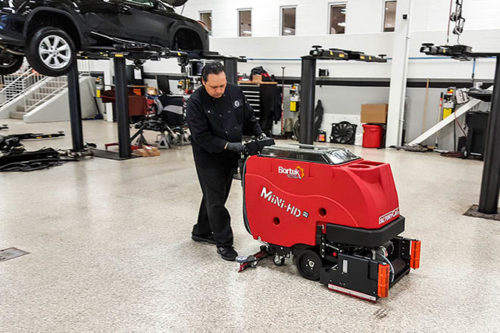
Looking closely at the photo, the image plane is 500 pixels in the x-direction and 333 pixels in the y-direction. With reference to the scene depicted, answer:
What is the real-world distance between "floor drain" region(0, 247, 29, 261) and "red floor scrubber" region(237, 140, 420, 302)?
1776 millimetres

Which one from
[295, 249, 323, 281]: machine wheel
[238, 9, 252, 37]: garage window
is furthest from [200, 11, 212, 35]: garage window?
[295, 249, 323, 281]: machine wheel

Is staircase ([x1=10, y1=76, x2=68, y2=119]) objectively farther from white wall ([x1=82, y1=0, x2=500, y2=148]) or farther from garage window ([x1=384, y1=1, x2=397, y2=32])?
garage window ([x1=384, y1=1, x2=397, y2=32])

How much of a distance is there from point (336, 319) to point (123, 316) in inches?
48.1

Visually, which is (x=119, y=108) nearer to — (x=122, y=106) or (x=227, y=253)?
(x=122, y=106)

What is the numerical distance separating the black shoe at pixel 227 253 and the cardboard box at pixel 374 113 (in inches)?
269

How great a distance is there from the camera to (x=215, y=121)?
301cm

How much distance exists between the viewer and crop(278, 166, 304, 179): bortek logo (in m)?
2.62

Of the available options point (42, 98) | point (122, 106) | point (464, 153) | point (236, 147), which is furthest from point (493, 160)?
point (42, 98)

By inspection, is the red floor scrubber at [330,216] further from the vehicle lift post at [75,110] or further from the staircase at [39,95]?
the staircase at [39,95]

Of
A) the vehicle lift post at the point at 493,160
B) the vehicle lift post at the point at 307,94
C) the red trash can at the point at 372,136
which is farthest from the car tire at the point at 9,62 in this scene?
the red trash can at the point at 372,136

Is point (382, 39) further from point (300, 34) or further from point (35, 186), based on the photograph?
point (35, 186)

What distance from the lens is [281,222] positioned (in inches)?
110

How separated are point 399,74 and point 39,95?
11.8 m

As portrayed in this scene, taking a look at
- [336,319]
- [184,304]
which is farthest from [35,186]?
[336,319]
